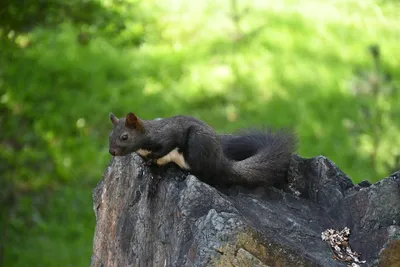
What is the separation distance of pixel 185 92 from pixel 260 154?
480cm

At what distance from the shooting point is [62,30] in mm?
9312

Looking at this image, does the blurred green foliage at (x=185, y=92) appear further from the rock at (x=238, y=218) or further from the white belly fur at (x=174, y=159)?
the white belly fur at (x=174, y=159)

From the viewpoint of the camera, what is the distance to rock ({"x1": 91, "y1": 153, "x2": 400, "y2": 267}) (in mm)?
3023

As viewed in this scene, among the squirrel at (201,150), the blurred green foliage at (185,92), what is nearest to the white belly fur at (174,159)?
the squirrel at (201,150)

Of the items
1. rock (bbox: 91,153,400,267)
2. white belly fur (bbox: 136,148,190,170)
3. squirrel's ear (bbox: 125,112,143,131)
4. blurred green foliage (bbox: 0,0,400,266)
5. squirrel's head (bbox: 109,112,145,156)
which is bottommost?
rock (bbox: 91,153,400,267)

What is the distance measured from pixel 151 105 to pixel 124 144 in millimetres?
4695

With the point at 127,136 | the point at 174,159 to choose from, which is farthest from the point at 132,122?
the point at 174,159

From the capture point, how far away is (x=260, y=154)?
3.83 m

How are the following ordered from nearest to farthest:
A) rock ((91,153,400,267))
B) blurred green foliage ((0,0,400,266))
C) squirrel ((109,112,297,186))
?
rock ((91,153,400,267)) → squirrel ((109,112,297,186)) → blurred green foliage ((0,0,400,266))

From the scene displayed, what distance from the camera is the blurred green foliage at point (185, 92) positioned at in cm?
719

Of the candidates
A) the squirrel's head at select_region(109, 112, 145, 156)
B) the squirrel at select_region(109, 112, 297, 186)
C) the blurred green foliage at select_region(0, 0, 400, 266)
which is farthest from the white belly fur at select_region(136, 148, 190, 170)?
the blurred green foliage at select_region(0, 0, 400, 266)

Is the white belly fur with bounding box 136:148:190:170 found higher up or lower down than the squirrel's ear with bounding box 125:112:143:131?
lower down

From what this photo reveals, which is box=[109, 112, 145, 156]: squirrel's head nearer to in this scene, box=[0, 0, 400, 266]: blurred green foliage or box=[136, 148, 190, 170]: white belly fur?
box=[136, 148, 190, 170]: white belly fur

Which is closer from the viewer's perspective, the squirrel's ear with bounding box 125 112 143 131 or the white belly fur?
the white belly fur
